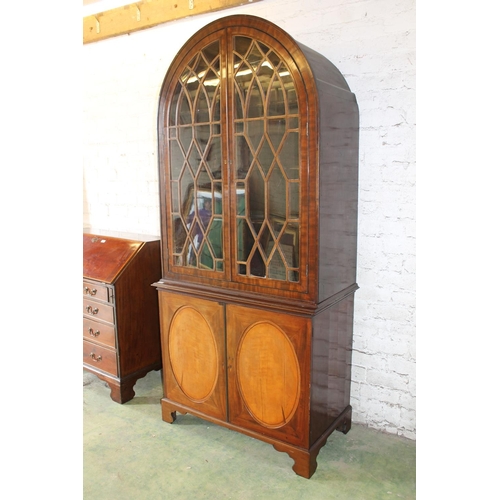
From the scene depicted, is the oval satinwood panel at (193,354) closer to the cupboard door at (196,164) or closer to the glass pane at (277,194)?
the cupboard door at (196,164)

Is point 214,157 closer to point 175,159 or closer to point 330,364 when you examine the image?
point 175,159

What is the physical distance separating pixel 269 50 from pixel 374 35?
0.64m

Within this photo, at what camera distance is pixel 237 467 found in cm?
224

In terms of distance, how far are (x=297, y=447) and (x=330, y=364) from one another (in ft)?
1.39

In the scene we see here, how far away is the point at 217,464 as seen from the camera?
2264mm

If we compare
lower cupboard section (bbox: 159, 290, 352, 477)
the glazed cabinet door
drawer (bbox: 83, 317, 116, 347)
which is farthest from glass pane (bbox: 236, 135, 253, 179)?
drawer (bbox: 83, 317, 116, 347)

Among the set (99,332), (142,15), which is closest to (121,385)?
(99,332)

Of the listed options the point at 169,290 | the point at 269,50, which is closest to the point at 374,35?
the point at 269,50

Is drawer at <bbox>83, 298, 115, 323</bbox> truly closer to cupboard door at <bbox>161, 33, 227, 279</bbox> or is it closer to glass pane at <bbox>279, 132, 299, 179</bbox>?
cupboard door at <bbox>161, 33, 227, 279</bbox>

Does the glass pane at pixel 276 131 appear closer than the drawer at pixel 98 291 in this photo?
Yes

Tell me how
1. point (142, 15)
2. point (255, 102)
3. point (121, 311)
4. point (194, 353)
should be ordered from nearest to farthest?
point (255, 102)
point (194, 353)
point (121, 311)
point (142, 15)

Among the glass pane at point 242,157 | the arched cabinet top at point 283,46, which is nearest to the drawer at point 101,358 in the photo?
the glass pane at point 242,157

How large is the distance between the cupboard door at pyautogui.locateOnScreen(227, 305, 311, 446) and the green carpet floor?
0.62 feet

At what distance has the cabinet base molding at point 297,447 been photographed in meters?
2.13
